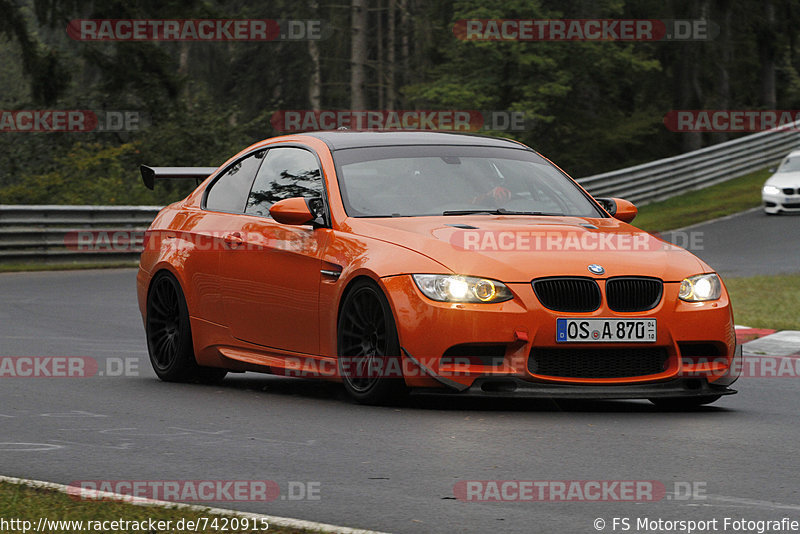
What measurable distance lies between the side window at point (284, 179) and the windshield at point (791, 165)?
77.4ft

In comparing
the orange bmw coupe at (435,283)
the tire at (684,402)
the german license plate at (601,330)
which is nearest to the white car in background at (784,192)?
the orange bmw coupe at (435,283)

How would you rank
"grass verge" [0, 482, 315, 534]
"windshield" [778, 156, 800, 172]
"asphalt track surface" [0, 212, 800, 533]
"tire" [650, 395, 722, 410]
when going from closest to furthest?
"grass verge" [0, 482, 315, 534]
"asphalt track surface" [0, 212, 800, 533]
"tire" [650, 395, 722, 410]
"windshield" [778, 156, 800, 172]

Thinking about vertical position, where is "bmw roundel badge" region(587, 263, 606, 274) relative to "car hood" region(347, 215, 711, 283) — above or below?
below

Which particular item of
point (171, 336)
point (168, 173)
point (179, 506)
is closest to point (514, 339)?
point (179, 506)

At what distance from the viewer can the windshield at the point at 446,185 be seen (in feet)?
29.1

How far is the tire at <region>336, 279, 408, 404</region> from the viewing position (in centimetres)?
804

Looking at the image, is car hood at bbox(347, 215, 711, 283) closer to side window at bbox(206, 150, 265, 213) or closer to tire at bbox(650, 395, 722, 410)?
tire at bbox(650, 395, 722, 410)

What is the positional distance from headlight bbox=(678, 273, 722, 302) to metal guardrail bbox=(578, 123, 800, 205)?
23.7 meters

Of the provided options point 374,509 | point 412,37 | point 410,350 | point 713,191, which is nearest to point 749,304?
point 410,350

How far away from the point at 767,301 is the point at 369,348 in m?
9.66

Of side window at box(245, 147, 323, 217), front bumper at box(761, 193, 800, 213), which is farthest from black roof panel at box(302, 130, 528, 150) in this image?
front bumper at box(761, 193, 800, 213)

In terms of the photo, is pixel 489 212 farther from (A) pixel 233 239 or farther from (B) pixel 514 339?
(A) pixel 233 239

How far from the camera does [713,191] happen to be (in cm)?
3606

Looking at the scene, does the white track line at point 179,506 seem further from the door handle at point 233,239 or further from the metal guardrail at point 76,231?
Answer: the metal guardrail at point 76,231
